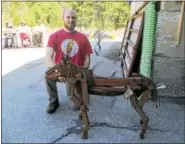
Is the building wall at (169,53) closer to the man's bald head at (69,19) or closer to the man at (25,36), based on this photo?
the man's bald head at (69,19)

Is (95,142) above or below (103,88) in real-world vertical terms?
below

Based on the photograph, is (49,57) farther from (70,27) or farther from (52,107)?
(52,107)

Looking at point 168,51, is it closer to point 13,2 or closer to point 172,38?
point 172,38

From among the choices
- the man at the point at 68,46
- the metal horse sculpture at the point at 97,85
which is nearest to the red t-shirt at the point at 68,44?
the man at the point at 68,46

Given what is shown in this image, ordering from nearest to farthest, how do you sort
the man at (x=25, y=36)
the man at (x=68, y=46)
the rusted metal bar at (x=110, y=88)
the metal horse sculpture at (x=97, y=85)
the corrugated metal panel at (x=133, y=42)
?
the metal horse sculpture at (x=97, y=85)
the rusted metal bar at (x=110, y=88)
the man at (x=68, y=46)
the corrugated metal panel at (x=133, y=42)
the man at (x=25, y=36)

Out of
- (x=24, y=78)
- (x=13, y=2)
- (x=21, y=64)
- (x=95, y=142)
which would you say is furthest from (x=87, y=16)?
(x=95, y=142)

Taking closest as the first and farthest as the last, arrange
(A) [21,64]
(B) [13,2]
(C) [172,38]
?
(C) [172,38]
(A) [21,64]
(B) [13,2]

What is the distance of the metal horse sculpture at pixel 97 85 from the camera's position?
8.20ft

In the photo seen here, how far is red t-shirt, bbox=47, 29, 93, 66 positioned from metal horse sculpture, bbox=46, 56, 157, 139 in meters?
1.19

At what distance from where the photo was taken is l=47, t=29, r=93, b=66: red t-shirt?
3.88 meters

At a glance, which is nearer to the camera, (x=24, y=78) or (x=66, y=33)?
(x=66, y=33)

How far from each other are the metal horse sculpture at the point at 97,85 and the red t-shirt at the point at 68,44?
1191mm

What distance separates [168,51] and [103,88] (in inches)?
89.8

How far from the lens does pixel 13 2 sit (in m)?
17.3
